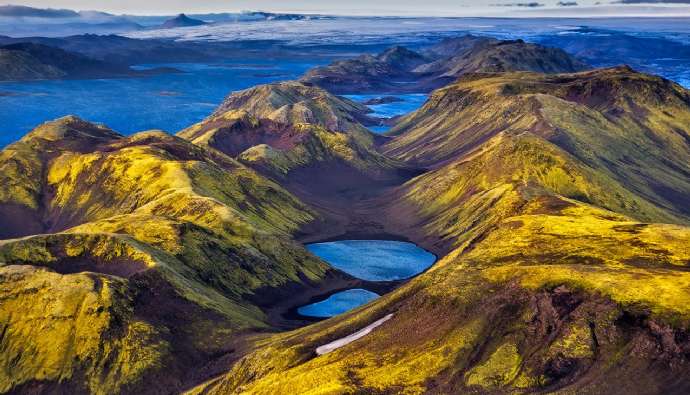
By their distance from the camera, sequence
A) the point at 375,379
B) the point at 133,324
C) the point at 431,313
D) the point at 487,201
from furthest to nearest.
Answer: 1. the point at 487,201
2. the point at 133,324
3. the point at 431,313
4. the point at 375,379

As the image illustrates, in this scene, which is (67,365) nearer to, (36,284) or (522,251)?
(36,284)

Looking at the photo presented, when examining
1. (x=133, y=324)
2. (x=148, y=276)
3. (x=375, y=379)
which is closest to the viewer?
(x=375, y=379)

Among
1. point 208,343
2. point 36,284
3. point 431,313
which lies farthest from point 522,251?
point 36,284

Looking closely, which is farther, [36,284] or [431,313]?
[36,284]

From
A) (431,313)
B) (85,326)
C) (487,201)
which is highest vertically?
(431,313)

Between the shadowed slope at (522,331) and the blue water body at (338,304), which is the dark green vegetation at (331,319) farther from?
the blue water body at (338,304)

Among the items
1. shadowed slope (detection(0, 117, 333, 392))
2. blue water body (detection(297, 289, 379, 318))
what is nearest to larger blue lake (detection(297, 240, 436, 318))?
blue water body (detection(297, 289, 379, 318))

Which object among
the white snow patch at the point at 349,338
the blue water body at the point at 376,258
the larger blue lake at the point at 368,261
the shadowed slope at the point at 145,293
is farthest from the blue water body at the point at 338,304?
the white snow patch at the point at 349,338
